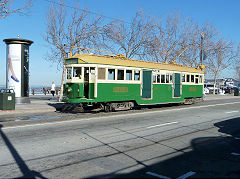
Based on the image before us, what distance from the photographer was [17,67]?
18172 millimetres

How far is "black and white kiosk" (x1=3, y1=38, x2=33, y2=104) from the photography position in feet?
59.4

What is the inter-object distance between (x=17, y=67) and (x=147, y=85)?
9.84 metres

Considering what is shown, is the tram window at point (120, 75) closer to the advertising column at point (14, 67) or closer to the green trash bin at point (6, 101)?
the green trash bin at point (6, 101)

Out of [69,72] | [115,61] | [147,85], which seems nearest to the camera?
[69,72]

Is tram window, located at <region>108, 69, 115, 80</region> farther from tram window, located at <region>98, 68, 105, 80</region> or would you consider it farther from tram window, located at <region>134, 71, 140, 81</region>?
tram window, located at <region>134, 71, 140, 81</region>

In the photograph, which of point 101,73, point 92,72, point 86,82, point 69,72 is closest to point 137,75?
point 101,73

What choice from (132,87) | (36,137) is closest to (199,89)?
(132,87)

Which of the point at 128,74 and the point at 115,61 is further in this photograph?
the point at 128,74

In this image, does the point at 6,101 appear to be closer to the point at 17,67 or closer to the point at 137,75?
the point at 17,67

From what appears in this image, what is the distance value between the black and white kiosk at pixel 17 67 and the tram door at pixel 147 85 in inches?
362

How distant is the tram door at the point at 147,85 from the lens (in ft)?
52.5

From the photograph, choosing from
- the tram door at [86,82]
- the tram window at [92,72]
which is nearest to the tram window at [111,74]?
the tram window at [92,72]

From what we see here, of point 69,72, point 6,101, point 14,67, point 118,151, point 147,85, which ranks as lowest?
point 118,151

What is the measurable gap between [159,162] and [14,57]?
52.3 ft
